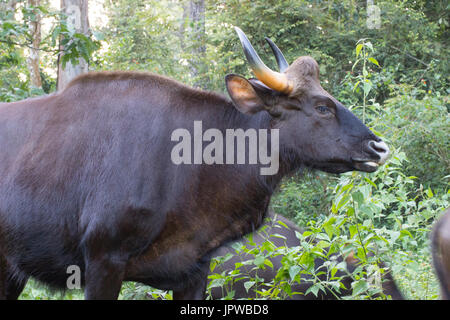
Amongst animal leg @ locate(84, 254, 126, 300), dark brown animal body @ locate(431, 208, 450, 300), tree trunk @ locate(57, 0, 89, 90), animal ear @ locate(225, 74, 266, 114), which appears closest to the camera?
dark brown animal body @ locate(431, 208, 450, 300)

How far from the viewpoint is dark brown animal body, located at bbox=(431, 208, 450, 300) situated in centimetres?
276

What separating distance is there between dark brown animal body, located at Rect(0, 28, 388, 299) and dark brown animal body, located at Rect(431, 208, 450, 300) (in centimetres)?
159

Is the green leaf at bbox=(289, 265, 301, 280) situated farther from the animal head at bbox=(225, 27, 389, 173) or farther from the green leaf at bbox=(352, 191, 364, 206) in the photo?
the animal head at bbox=(225, 27, 389, 173)

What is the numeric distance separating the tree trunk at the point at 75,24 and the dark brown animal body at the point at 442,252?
8.23 metres

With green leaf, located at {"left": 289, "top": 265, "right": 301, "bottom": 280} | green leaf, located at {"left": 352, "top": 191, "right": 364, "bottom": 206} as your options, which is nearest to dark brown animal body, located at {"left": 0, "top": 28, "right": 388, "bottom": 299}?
green leaf, located at {"left": 352, "top": 191, "right": 364, "bottom": 206}

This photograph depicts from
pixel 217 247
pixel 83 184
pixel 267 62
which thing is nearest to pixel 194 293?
pixel 217 247

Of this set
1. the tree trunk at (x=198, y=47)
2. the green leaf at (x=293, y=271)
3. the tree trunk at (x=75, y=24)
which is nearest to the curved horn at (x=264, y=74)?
the green leaf at (x=293, y=271)

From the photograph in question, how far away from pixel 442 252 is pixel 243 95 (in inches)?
89.1

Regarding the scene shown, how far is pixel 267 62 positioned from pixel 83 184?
8826mm

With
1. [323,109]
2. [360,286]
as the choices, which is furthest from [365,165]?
[360,286]

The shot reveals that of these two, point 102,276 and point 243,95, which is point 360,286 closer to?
point 243,95

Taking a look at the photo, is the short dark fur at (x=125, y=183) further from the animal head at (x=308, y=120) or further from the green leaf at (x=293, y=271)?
the green leaf at (x=293, y=271)

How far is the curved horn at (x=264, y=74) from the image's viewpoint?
4.45m

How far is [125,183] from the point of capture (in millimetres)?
4121
